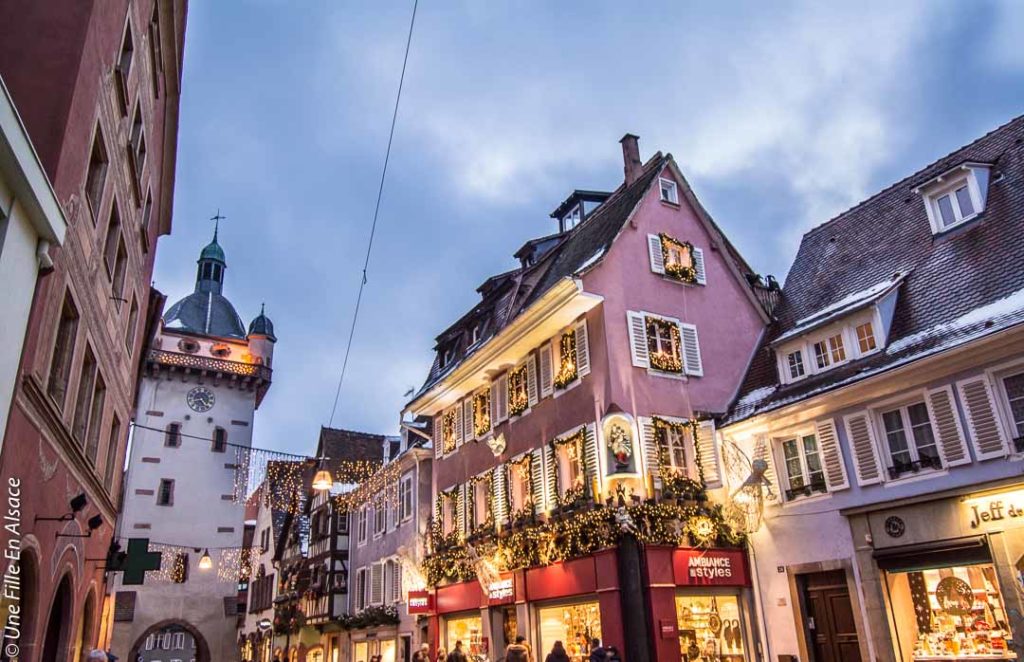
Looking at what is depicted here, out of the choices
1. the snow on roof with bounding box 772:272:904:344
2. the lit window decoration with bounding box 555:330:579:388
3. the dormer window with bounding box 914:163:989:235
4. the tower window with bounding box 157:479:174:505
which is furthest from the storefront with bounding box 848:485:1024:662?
the tower window with bounding box 157:479:174:505

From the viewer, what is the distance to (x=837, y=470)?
54.0 ft

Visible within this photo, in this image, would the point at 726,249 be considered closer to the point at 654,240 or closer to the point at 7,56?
the point at 654,240

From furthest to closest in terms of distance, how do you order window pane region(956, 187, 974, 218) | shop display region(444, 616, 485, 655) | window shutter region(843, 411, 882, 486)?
1. shop display region(444, 616, 485, 655)
2. window pane region(956, 187, 974, 218)
3. window shutter region(843, 411, 882, 486)

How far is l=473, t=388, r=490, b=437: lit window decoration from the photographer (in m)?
24.8

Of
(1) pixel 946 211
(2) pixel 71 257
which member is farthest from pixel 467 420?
(2) pixel 71 257

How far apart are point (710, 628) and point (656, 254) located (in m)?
9.85

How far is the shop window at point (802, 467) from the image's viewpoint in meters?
17.0

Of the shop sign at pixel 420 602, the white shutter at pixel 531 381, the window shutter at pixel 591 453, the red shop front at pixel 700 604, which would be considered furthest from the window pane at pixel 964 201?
the shop sign at pixel 420 602

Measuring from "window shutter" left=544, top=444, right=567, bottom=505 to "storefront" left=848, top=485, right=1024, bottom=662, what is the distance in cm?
734

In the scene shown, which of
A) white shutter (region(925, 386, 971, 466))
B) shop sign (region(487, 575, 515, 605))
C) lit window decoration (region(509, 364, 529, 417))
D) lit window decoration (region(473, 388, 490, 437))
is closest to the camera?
white shutter (region(925, 386, 971, 466))

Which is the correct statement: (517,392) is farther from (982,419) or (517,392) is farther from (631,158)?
(982,419)

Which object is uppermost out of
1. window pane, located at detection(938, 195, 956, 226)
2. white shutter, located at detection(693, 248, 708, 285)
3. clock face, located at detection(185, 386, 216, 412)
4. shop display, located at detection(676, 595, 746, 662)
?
clock face, located at detection(185, 386, 216, 412)

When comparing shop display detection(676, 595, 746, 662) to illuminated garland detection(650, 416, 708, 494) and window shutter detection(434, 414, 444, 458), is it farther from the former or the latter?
window shutter detection(434, 414, 444, 458)

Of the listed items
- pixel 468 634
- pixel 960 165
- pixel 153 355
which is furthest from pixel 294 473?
pixel 960 165
